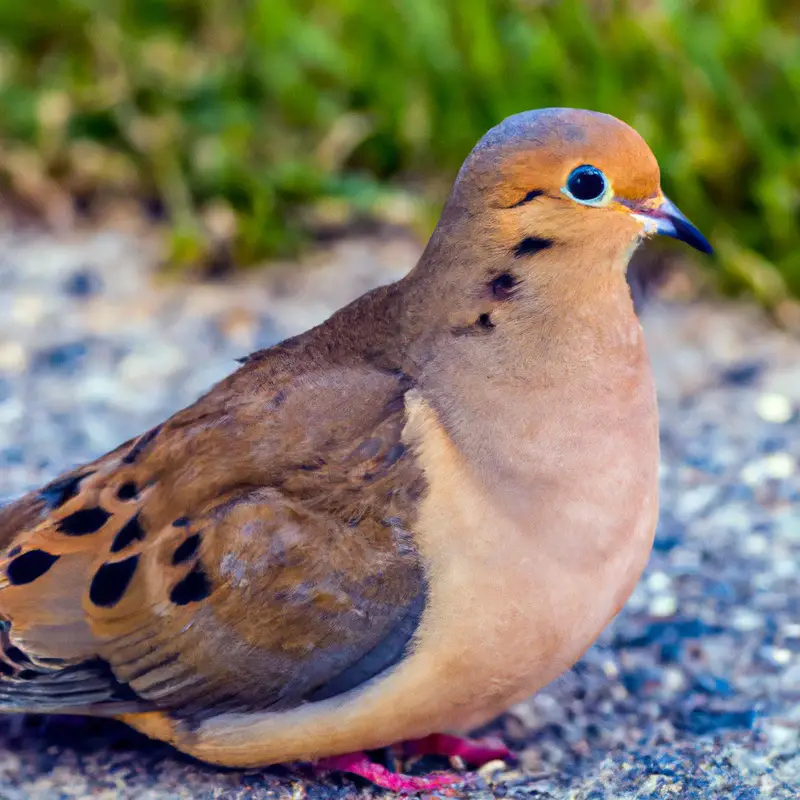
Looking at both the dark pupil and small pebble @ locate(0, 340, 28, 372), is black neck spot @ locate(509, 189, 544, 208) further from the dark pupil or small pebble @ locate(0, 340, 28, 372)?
small pebble @ locate(0, 340, 28, 372)

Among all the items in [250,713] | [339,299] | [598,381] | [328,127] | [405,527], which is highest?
[328,127]

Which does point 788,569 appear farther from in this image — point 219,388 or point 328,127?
point 328,127

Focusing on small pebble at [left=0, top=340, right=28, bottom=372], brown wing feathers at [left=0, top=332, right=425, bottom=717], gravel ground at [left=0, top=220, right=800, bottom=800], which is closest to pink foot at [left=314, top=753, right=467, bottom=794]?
gravel ground at [left=0, top=220, right=800, bottom=800]

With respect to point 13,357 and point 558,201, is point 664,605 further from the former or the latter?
point 13,357

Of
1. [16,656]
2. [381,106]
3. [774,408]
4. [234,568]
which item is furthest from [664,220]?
[381,106]

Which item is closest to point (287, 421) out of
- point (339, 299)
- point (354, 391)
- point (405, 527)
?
point (354, 391)

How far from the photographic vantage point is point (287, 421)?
2.94 m

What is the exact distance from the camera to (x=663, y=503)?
4.34 meters

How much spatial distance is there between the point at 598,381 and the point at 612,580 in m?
0.40

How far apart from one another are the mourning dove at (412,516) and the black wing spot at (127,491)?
14 millimetres

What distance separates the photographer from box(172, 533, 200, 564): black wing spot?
2908 mm

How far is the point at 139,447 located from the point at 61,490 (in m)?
0.23

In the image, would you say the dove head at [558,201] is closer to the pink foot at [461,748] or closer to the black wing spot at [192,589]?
the black wing spot at [192,589]

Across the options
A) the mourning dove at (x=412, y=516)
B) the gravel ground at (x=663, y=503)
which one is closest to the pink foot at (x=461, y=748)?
the gravel ground at (x=663, y=503)
